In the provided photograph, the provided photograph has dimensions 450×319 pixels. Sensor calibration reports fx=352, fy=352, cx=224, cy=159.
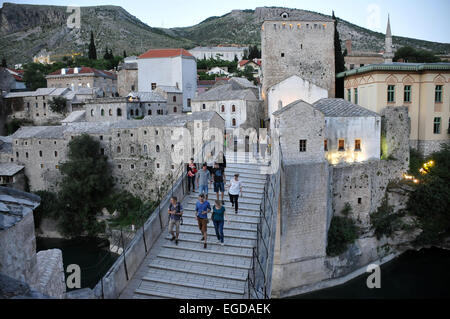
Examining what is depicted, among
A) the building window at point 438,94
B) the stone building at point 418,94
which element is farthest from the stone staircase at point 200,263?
the building window at point 438,94

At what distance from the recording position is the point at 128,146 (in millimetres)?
31219

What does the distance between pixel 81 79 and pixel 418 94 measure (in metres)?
40.3

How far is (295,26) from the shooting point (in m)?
28.7

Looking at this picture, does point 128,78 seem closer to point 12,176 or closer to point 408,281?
point 12,176

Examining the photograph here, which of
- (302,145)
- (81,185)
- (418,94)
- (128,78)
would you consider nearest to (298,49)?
(418,94)

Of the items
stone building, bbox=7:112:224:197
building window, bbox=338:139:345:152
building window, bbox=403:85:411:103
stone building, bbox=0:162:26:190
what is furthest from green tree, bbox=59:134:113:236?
building window, bbox=403:85:411:103

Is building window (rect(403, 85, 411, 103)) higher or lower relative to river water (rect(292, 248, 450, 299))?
higher

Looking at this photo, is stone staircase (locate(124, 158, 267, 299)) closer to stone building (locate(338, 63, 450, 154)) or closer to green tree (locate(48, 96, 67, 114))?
stone building (locate(338, 63, 450, 154))

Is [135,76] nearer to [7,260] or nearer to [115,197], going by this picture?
[115,197]

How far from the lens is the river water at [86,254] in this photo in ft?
80.4

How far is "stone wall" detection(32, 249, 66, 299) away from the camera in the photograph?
738 cm

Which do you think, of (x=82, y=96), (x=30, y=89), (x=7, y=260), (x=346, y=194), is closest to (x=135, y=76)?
(x=82, y=96)

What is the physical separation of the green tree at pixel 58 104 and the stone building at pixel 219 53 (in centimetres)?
4971

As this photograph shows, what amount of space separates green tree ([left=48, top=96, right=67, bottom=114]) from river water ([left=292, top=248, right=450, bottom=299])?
33.5 meters
